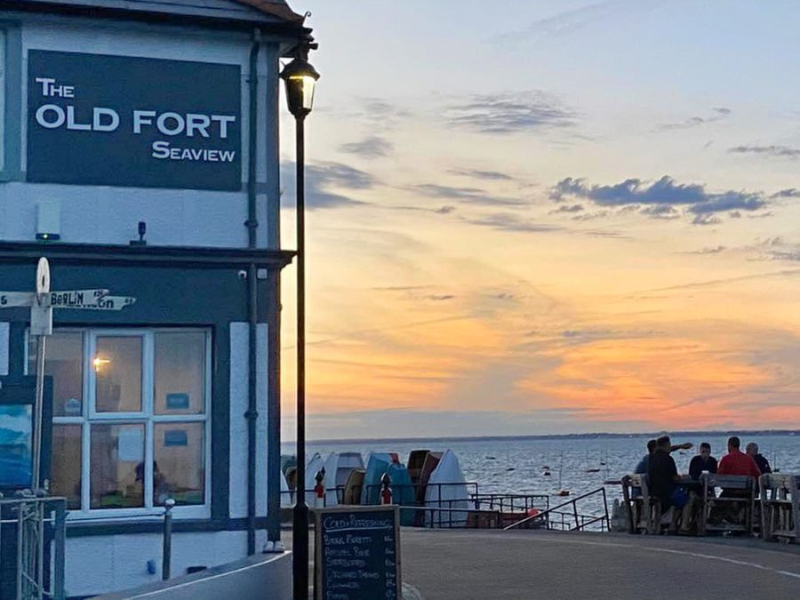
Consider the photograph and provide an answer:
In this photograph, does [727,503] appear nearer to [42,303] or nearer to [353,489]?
[42,303]

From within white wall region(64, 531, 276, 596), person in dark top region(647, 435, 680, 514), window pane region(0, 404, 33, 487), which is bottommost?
white wall region(64, 531, 276, 596)

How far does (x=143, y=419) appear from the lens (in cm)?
1602

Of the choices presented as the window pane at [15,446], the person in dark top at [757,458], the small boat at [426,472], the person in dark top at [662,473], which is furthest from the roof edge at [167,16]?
the small boat at [426,472]

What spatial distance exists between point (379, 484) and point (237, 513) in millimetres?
23553

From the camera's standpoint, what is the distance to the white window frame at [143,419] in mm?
15758

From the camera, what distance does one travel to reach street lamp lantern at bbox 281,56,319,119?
1432 cm

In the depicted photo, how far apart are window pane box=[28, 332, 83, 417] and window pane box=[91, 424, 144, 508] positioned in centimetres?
37

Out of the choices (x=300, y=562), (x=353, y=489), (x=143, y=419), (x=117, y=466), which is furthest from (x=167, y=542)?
(x=353, y=489)

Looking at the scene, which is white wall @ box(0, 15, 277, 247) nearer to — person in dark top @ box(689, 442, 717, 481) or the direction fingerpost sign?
the direction fingerpost sign

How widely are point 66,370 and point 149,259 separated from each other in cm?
156

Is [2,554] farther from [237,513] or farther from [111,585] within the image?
[237,513]

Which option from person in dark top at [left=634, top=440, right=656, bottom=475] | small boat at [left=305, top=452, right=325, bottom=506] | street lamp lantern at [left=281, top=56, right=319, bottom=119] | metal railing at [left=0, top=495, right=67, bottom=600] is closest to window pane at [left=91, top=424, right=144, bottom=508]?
metal railing at [left=0, top=495, right=67, bottom=600]

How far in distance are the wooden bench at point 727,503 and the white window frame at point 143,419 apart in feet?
31.7

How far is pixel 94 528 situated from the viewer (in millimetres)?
15516
